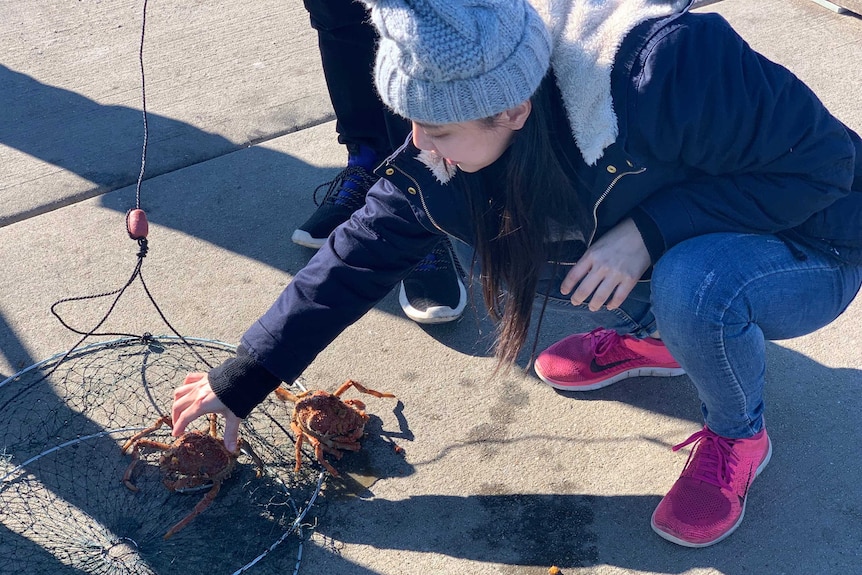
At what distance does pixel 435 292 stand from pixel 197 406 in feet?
3.19

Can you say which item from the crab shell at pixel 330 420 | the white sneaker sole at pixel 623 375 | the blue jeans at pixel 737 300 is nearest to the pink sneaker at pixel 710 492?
the blue jeans at pixel 737 300

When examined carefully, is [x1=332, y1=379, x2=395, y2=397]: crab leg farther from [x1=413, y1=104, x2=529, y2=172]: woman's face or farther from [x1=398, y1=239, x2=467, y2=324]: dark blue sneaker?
[x1=413, y1=104, x2=529, y2=172]: woman's face

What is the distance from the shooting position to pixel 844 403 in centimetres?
243

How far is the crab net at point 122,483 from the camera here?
211 cm

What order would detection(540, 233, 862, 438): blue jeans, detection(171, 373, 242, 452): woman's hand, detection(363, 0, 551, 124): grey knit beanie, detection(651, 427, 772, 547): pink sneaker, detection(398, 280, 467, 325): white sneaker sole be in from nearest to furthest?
detection(363, 0, 551, 124): grey knit beanie → detection(540, 233, 862, 438): blue jeans → detection(171, 373, 242, 452): woman's hand → detection(651, 427, 772, 547): pink sneaker → detection(398, 280, 467, 325): white sneaker sole

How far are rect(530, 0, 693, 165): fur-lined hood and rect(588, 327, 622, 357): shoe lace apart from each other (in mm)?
874

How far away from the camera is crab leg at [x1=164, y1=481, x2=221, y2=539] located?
2.15 m

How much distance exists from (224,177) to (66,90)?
1093 mm

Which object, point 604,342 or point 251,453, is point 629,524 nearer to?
point 604,342

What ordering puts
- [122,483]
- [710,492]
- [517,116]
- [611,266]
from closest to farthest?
[517,116] < [611,266] < [710,492] < [122,483]

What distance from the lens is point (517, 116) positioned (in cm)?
167

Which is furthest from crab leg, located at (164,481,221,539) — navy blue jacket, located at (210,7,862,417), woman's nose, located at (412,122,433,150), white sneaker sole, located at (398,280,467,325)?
woman's nose, located at (412,122,433,150)

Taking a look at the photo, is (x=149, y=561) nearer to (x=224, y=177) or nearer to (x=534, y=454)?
(x=534, y=454)

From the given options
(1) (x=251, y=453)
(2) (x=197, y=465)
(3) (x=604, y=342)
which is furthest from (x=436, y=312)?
(2) (x=197, y=465)
